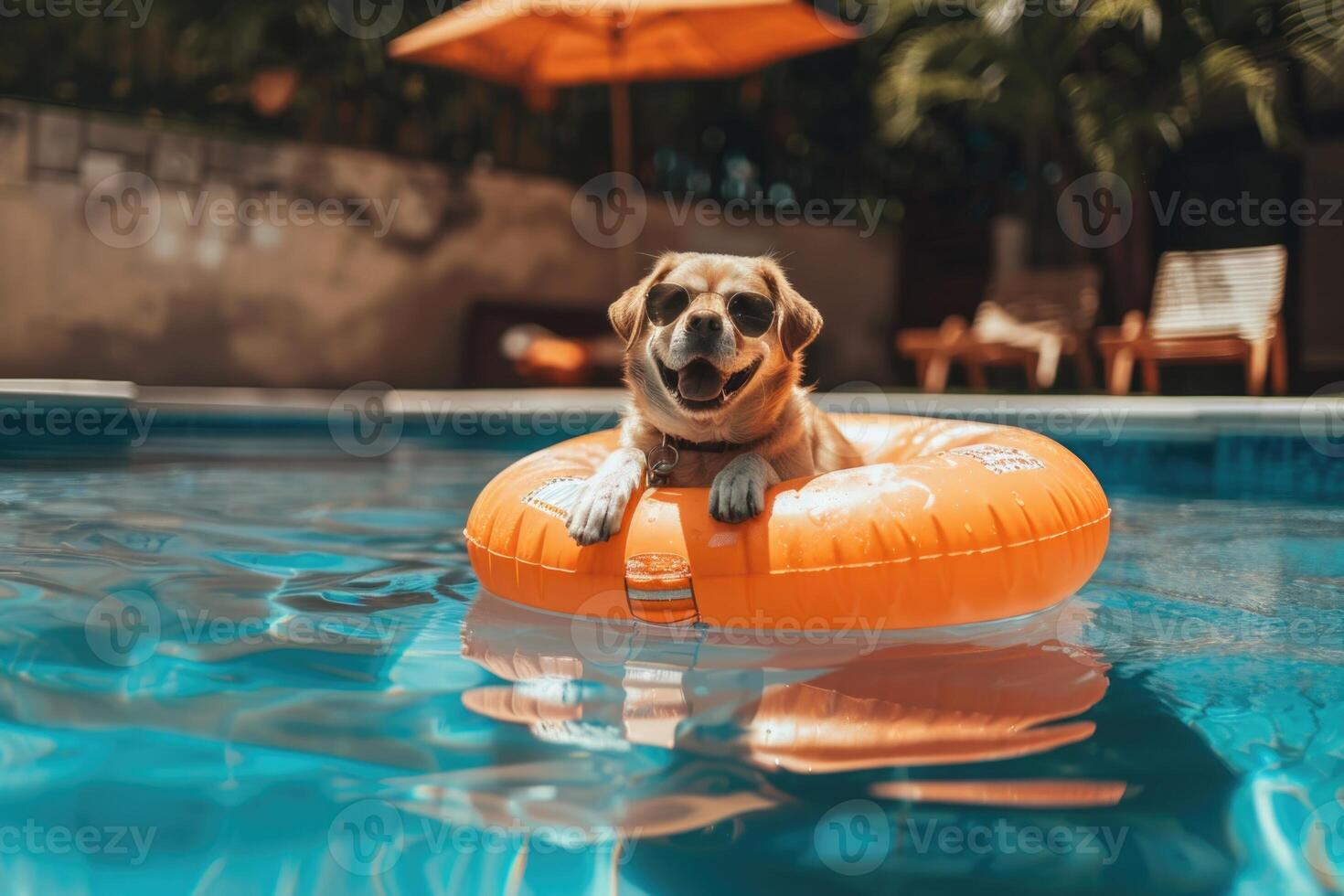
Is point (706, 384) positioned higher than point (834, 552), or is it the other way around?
point (706, 384)

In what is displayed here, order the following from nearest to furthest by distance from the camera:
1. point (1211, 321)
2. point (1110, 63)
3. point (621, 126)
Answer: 1. point (1211, 321)
2. point (1110, 63)
3. point (621, 126)

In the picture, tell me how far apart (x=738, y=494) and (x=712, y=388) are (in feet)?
1.14

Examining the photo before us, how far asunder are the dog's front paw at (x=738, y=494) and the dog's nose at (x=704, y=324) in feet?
1.26

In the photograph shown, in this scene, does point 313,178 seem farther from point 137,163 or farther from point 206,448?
point 206,448

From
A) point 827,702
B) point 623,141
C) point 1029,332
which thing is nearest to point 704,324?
point 827,702

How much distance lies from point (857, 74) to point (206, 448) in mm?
8816

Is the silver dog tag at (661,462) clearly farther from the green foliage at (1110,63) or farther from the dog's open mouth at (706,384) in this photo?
the green foliage at (1110,63)

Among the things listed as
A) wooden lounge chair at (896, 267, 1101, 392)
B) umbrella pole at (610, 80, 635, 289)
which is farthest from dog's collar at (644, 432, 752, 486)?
umbrella pole at (610, 80, 635, 289)

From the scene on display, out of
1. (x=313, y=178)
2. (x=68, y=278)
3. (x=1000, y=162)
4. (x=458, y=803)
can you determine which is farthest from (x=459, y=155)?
(x=458, y=803)

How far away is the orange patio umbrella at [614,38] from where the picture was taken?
30.0 ft

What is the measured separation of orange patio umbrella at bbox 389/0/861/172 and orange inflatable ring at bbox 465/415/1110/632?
6.83 metres

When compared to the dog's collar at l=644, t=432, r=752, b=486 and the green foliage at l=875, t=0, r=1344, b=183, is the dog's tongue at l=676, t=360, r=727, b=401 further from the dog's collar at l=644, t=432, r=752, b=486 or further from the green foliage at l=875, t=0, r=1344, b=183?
the green foliage at l=875, t=0, r=1344, b=183

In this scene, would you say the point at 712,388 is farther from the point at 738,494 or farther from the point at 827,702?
the point at 827,702

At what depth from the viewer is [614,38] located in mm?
10094
